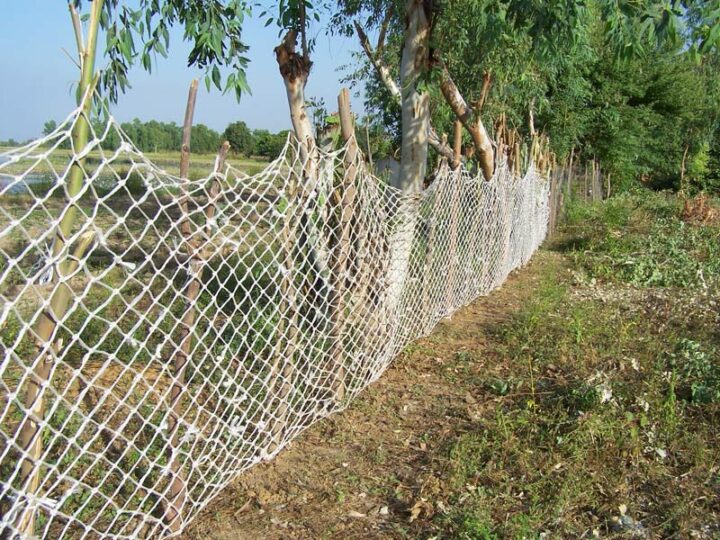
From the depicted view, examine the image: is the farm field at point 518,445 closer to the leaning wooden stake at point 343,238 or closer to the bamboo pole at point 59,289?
the leaning wooden stake at point 343,238

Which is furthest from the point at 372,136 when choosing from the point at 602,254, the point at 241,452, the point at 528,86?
the point at 241,452

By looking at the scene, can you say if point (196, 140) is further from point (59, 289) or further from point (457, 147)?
point (59, 289)

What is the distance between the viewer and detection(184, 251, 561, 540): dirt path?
8.32ft

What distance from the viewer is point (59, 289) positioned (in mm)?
1815

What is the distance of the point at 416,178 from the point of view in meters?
5.12

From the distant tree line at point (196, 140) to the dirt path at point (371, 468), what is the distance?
1470 millimetres

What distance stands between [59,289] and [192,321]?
0.58 metres

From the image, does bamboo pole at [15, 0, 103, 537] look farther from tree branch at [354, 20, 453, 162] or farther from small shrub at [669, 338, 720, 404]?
tree branch at [354, 20, 453, 162]

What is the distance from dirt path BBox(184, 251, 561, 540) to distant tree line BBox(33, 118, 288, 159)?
147cm

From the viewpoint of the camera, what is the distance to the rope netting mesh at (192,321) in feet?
5.98

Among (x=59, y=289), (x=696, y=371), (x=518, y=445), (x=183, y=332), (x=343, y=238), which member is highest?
(x=343, y=238)

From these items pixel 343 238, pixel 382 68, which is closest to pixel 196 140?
pixel 382 68

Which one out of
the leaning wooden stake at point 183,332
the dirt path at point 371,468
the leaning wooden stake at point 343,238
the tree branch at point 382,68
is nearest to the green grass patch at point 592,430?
the dirt path at point 371,468

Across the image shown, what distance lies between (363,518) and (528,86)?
18.4 ft
